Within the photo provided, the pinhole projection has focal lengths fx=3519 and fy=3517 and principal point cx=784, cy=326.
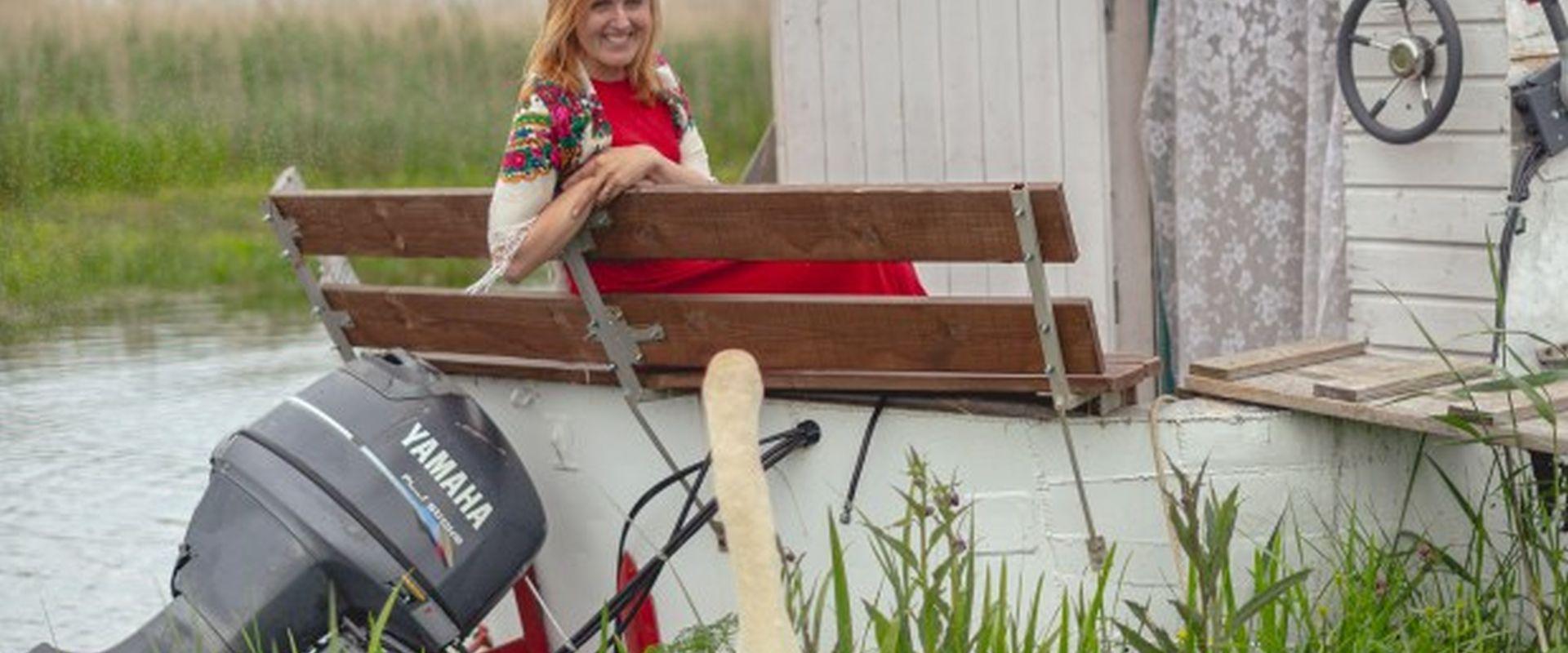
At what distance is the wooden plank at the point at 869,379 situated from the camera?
15.7ft

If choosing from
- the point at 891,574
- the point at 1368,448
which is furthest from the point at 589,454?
the point at 891,574

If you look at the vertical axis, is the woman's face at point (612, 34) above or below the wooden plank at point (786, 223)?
above

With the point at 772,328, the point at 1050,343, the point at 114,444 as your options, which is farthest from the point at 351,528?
the point at 114,444

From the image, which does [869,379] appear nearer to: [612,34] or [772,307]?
[772,307]

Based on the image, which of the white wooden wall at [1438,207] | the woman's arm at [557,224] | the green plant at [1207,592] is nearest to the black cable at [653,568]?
the woman's arm at [557,224]

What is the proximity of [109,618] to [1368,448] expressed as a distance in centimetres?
418

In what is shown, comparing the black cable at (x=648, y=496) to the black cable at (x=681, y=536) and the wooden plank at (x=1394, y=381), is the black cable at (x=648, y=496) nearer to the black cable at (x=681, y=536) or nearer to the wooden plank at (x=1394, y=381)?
the black cable at (x=681, y=536)

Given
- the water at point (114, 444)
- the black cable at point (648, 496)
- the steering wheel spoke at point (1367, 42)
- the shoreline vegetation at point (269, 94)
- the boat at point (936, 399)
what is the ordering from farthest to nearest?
the shoreline vegetation at point (269, 94) → the water at point (114, 444) → the steering wheel spoke at point (1367, 42) → the black cable at point (648, 496) → the boat at point (936, 399)

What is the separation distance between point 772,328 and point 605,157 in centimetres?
36


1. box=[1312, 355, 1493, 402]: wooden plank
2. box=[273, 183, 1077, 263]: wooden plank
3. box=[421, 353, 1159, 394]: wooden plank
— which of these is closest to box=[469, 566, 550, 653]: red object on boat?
box=[421, 353, 1159, 394]: wooden plank

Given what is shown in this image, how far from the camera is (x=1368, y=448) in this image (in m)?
4.88

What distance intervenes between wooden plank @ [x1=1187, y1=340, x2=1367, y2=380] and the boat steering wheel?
0.61 meters

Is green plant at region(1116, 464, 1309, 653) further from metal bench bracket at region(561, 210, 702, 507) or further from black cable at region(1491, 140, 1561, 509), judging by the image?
metal bench bracket at region(561, 210, 702, 507)

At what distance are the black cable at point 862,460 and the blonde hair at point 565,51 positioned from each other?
69 cm
